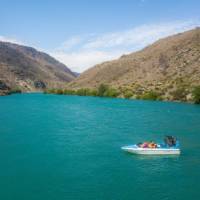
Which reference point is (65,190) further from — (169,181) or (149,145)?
(149,145)

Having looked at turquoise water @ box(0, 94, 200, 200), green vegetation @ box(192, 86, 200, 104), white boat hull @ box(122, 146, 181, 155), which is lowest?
turquoise water @ box(0, 94, 200, 200)

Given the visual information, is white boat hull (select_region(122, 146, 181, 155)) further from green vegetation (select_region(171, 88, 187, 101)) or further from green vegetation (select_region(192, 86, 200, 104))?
green vegetation (select_region(171, 88, 187, 101))

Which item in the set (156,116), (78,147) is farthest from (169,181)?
(156,116)

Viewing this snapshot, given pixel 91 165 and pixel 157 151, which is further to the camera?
pixel 157 151

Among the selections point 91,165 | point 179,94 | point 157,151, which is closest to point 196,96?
point 179,94

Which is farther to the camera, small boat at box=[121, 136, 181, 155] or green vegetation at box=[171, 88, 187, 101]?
green vegetation at box=[171, 88, 187, 101]

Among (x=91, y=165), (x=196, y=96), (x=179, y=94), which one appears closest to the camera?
(x=91, y=165)

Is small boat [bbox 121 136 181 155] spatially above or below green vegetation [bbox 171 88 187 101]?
below

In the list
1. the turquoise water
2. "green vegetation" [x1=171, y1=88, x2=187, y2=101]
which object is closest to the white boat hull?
the turquoise water

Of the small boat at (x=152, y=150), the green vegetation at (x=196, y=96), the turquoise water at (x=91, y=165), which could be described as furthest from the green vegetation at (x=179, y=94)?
the small boat at (x=152, y=150)

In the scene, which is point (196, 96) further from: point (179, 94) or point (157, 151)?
point (157, 151)

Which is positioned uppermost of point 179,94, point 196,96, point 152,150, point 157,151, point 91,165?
point 179,94

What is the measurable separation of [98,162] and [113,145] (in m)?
13.1

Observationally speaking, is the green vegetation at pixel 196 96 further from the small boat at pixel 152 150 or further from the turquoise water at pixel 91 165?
the small boat at pixel 152 150
